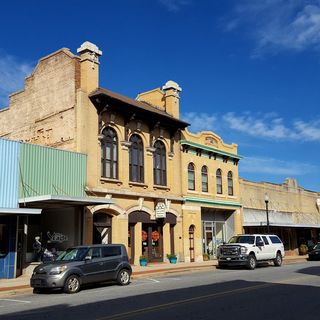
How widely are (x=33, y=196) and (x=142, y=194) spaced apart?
8.04 m

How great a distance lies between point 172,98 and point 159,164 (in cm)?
535

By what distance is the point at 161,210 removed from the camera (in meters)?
29.3

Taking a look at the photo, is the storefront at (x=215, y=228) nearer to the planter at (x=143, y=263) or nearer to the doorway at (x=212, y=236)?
the doorway at (x=212, y=236)

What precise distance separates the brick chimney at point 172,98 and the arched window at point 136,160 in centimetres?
481

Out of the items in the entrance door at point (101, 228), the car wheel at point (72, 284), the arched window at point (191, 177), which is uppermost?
the arched window at point (191, 177)

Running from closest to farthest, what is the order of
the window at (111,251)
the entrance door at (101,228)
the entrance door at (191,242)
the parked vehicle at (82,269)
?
the parked vehicle at (82,269) < the window at (111,251) < the entrance door at (101,228) < the entrance door at (191,242)

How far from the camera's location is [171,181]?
3156 centimetres

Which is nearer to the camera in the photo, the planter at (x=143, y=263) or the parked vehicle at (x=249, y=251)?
the parked vehicle at (x=249, y=251)

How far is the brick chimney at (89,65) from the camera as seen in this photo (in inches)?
1056

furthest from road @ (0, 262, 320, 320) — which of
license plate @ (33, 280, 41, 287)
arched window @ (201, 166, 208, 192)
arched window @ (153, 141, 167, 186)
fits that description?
arched window @ (201, 166, 208, 192)

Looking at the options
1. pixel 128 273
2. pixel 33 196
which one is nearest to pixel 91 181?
pixel 33 196

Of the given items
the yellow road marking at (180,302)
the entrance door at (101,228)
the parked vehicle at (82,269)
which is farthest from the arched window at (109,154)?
the yellow road marking at (180,302)

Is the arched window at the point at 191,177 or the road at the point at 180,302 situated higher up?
the arched window at the point at 191,177

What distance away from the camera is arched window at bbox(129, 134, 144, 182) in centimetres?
2870
